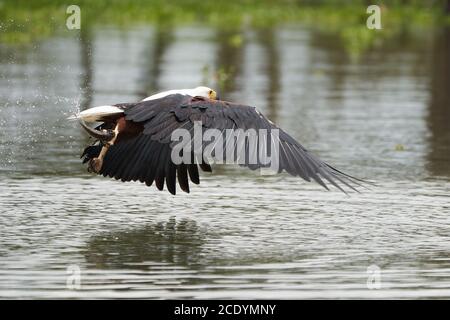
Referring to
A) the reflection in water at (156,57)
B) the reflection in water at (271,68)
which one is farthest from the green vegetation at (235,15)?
the reflection in water at (156,57)

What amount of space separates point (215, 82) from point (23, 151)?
785 centimetres

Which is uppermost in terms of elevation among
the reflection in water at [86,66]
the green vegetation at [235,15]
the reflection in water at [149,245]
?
the green vegetation at [235,15]

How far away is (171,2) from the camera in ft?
149

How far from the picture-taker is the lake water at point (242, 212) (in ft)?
26.0

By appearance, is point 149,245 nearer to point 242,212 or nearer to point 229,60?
point 242,212

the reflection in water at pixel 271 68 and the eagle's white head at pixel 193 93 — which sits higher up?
the eagle's white head at pixel 193 93

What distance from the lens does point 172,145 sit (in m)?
9.33

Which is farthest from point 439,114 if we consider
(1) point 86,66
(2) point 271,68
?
(1) point 86,66

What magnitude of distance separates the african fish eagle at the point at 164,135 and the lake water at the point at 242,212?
34 centimetres

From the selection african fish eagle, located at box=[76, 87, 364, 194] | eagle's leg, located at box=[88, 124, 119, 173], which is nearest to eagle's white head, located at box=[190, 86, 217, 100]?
african fish eagle, located at box=[76, 87, 364, 194]

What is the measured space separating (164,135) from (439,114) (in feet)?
27.7

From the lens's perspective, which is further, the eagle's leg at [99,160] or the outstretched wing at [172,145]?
the eagle's leg at [99,160]

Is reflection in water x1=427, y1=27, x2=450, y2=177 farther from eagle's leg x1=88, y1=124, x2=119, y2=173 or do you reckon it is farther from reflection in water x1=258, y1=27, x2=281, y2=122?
eagle's leg x1=88, y1=124, x2=119, y2=173

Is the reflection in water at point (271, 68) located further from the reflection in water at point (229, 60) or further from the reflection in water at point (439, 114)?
the reflection in water at point (439, 114)
